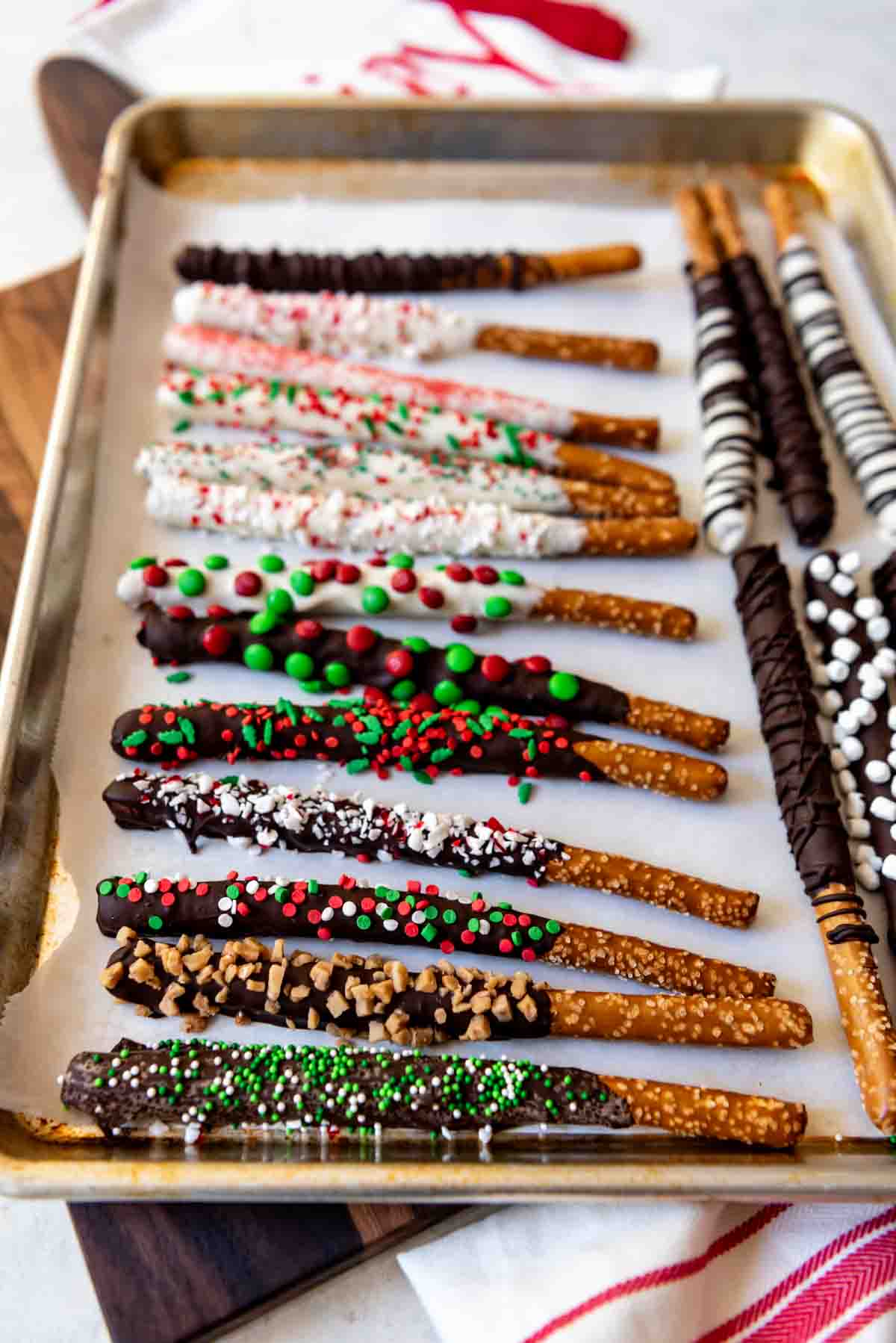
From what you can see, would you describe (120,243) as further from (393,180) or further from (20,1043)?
(20,1043)

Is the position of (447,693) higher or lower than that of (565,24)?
lower

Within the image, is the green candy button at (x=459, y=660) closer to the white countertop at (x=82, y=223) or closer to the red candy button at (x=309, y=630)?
the red candy button at (x=309, y=630)

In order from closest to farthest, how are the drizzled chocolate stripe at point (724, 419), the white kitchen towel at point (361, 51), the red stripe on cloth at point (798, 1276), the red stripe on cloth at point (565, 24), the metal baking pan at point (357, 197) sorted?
the metal baking pan at point (357, 197), the red stripe on cloth at point (798, 1276), the drizzled chocolate stripe at point (724, 419), the white kitchen towel at point (361, 51), the red stripe on cloth at point (565, 24)

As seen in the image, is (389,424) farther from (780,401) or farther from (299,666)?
(780,401)

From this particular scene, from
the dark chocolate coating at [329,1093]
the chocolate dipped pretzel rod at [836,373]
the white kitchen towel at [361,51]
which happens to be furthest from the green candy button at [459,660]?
the white kitchen towel at [361,51]

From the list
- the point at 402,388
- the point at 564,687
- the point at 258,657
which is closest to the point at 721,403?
the point at 402,388

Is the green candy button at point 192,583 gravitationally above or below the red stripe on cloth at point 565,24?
below
